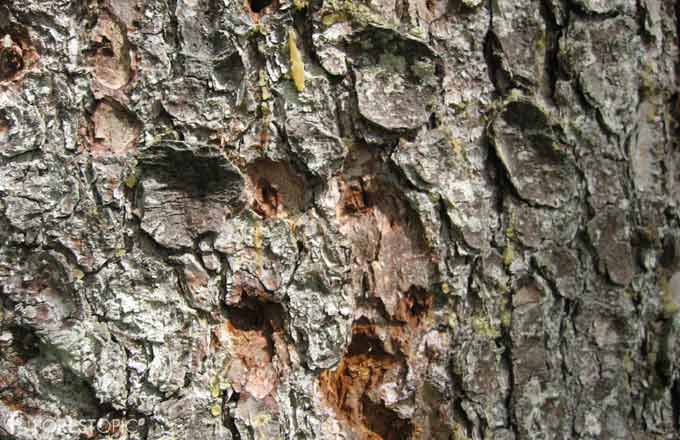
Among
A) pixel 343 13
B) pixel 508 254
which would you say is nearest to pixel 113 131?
pixel 343 13

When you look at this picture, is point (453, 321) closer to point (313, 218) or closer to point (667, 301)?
point (313, 218)

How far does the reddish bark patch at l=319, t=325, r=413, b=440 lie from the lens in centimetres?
129

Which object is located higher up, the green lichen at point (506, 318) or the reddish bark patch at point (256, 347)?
the green lichen at point (506, 318)

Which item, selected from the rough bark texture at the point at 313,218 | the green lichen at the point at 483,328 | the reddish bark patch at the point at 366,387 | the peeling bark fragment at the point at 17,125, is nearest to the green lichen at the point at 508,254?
the rough bark texture at the point at 313,218

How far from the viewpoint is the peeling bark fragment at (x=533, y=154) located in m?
1.31

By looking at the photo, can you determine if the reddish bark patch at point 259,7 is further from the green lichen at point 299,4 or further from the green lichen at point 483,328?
the green lichen at point 483,328

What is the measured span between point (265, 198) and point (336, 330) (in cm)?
28

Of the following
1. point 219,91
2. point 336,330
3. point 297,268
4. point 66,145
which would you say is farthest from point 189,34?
point 336,330

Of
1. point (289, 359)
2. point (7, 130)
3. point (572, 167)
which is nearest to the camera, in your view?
point (7, 130)

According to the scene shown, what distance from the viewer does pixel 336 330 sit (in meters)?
1.25

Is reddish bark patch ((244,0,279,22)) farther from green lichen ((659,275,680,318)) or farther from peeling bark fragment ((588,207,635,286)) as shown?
green lichen ((659,275,680,318))

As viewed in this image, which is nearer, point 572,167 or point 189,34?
point 189,34

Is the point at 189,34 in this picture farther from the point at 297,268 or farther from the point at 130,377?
the point at 130,377

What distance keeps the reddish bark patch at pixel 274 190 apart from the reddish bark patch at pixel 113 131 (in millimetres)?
217
